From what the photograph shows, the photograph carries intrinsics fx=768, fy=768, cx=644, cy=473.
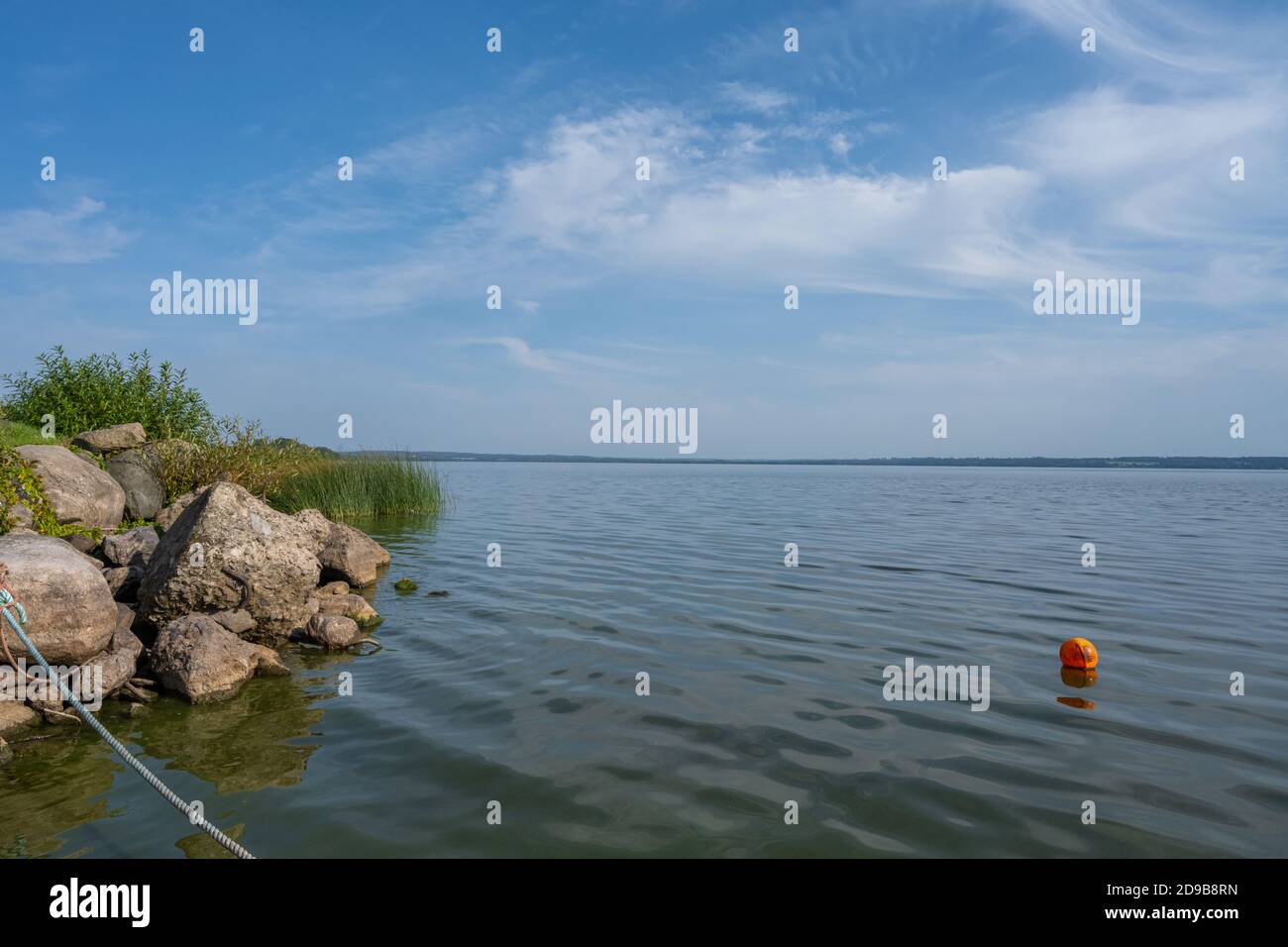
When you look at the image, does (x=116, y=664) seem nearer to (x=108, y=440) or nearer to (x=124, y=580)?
(x=124, y=580)

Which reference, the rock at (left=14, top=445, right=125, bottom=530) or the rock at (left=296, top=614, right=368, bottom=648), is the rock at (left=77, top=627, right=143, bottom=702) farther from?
the rock at (left=14, top=445, right=125, bottom=530)

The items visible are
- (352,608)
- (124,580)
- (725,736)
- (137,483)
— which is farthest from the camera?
(137,483)

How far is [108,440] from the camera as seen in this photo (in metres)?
17.5

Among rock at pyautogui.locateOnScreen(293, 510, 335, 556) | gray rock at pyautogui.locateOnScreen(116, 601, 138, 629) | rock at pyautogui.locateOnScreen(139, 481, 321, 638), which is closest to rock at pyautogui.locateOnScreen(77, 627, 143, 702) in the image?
gray rock at pyautogui.locateOnScreen(116, 601, 138, 629)

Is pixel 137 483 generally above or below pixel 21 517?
above

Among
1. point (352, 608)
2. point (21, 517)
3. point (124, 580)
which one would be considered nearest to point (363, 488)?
point (21, 517)

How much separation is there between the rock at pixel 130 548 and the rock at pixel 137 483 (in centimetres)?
527

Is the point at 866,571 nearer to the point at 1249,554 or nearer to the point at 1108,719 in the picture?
the point at 1108,719

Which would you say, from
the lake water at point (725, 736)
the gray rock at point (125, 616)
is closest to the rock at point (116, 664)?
the gray rock at point (125, 616)

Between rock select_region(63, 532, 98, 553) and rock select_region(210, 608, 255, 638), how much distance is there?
4466 mm

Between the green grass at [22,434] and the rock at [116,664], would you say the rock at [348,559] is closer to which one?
Result: the rock at [116,664]

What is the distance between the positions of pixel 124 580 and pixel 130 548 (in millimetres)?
1227

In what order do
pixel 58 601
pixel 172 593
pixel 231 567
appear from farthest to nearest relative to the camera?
pixel 231 567 → pixel 172 593 → pixel 58 601

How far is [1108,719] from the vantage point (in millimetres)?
6691
